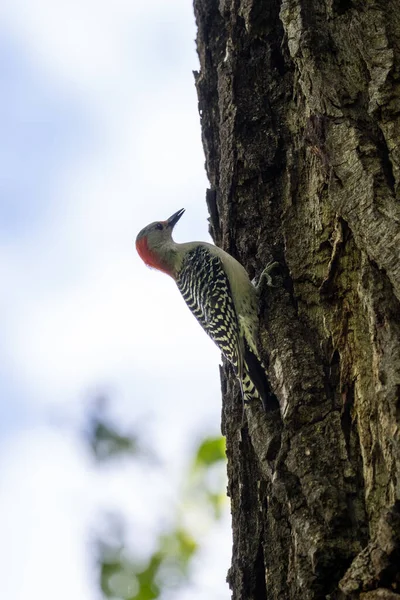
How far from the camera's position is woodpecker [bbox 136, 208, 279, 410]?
4133mm

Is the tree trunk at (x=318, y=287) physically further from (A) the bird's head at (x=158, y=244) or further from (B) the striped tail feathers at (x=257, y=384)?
(A) the bird's head at (x=158, y=244)

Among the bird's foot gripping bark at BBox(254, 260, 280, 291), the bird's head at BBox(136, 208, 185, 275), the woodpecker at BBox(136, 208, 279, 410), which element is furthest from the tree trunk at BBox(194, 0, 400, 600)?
the bird's head at BBox(136, 208, 185, 275)

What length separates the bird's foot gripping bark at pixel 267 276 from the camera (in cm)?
387

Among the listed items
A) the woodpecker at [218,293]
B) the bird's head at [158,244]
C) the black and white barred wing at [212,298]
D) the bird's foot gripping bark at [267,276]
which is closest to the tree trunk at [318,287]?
the bird's foot gripping bark at [267,276]

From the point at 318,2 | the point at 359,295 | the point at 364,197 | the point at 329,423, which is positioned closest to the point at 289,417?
the point at 329,423

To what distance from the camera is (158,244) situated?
6977 mm

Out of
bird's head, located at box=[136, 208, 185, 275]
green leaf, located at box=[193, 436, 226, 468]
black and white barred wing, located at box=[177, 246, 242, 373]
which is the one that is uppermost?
bird's head, located at box=[136, 208, 185, 275]

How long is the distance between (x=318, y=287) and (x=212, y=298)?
2166 millimetres

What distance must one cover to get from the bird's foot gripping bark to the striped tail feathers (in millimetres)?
401

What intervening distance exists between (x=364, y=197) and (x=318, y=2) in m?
1.24

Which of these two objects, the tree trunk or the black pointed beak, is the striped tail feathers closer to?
the tree trunk

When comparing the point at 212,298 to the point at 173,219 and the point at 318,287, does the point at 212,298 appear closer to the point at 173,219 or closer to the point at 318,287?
the point at 173,219

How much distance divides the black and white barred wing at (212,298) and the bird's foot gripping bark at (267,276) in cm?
54

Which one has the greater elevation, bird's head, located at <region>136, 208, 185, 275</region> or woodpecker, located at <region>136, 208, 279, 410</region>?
bird's head, located at <region>136, 208, 185, 275</region>
